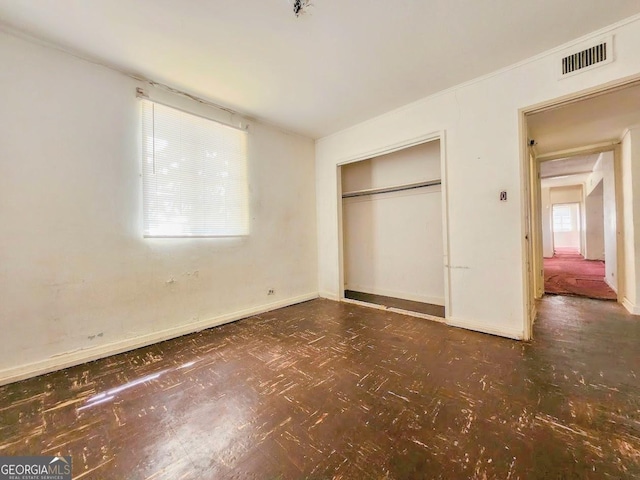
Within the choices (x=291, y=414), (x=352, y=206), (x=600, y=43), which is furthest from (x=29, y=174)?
(x=600, y=43)

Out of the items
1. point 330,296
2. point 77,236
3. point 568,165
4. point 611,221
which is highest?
point 568,165

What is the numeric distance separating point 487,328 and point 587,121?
312 centimetres

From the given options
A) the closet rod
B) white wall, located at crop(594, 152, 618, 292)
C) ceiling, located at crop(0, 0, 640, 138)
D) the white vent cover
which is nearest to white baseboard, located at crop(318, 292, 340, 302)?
the closet rod

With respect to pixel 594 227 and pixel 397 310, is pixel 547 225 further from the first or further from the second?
pixel 397 310

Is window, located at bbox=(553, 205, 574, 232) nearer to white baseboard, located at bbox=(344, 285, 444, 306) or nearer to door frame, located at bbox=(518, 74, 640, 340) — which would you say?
door frame, located at bbox=(518, 74, 640, 340)

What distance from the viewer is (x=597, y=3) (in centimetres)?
195

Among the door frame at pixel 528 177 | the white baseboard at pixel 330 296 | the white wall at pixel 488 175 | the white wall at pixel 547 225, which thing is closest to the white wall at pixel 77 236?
the white baseboard at pixel 330 296

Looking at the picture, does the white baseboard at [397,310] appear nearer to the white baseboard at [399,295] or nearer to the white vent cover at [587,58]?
the white baseboard at [399,295]

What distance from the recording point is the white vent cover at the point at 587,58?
222 centimetres

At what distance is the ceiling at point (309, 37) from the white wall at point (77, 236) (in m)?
0.36

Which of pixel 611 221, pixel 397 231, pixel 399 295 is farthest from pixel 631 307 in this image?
pixel 397 231

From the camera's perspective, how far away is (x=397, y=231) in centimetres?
466

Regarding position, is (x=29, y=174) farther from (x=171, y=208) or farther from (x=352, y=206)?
(x=352, y=206)

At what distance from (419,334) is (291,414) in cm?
182
